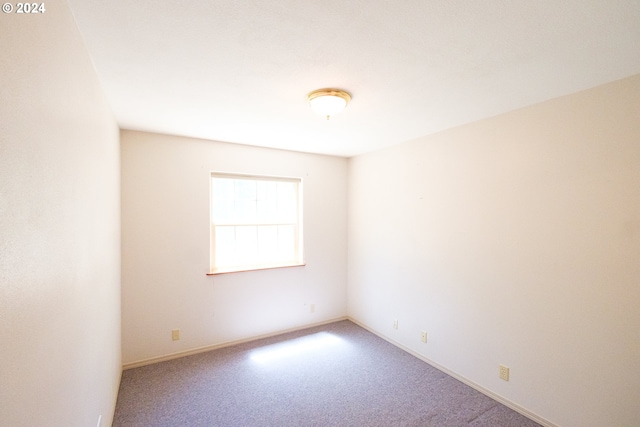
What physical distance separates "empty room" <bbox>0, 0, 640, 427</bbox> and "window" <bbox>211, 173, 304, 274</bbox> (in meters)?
0.03

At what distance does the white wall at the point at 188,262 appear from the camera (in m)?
2.93

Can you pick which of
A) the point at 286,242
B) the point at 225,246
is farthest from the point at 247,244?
the point at 286,242

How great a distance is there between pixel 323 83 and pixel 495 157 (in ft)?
5.58

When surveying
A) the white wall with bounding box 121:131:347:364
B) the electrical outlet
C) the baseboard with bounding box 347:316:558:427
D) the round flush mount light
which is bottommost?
the baseboard with bounding box 347:316:558:427

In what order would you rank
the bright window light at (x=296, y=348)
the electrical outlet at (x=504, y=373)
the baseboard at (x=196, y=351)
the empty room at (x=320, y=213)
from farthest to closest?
1. the bright window light at (x=296, y=348)
2. the baseboard at (x=196, y=351)
3. the electrical outlet at (x=504, y=373)
4. the empty room at (x=320, y=213)

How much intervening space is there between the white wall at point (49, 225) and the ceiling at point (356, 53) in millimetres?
314

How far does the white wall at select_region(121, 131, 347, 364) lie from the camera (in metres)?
2.93

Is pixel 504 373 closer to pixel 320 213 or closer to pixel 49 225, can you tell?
pixel 320 213

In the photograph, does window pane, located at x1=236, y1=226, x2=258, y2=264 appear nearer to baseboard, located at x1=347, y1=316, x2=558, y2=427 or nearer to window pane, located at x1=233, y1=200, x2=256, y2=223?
window pane, located at x1=233, y1=200, x2=256, y2=223

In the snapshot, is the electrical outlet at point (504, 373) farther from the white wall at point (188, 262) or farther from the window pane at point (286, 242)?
the window pane at point (286, 242)

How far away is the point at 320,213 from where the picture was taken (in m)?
4.07

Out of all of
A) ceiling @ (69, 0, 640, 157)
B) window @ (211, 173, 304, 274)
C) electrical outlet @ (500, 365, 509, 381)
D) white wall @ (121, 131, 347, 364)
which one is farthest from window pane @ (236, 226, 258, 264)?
electrical outlet @ (500, 365, 509, 381)

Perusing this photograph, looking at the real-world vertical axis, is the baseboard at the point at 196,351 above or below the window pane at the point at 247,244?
below

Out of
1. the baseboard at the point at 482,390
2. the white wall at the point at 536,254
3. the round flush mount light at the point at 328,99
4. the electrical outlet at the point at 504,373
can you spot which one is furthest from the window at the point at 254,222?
the electrical outlet at the point at 504,373
